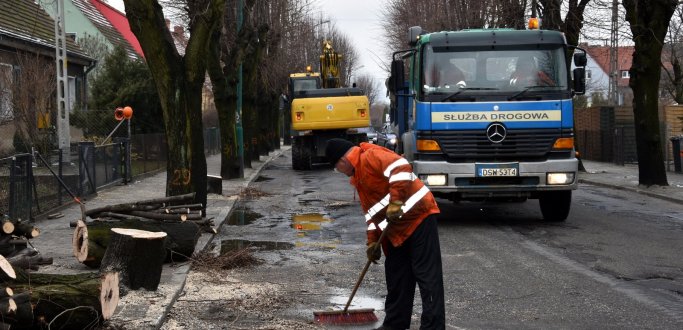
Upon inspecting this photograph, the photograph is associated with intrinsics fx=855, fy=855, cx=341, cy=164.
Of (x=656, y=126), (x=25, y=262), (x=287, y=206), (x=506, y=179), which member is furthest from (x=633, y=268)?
(x=656, y=126)

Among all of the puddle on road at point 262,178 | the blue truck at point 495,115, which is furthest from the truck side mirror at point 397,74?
the puddle on road at point 262,178

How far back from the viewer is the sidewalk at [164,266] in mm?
6867

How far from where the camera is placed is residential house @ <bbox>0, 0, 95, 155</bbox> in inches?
835

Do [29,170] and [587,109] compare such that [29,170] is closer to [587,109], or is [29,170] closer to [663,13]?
[663,13]

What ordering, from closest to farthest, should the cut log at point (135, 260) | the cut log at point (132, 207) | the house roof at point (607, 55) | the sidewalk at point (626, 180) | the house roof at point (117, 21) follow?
the cut log at point (135, 260) < the cut log at point (132, 207) < the sidewalk at point (626, 180) < the house roof at point (607, 55) < the house roof at point (117, 21)

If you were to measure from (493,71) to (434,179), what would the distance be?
184 centimetres

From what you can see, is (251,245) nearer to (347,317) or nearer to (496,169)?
(496,169)

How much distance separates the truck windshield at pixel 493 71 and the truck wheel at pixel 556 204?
162 centimetres

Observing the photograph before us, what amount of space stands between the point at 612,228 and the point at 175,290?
7281mm

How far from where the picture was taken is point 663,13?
1827 cm

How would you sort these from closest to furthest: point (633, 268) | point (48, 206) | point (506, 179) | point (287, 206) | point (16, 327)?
A: point (16, 327)
point (633, 268)
point (506, 179)
point (48, 206)
point (287, 206)

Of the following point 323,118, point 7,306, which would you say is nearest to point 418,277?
point 7,306

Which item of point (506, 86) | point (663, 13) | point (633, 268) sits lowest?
point (633, 268)

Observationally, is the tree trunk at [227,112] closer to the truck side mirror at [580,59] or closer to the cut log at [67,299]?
the truck side mirror at [580,59]
